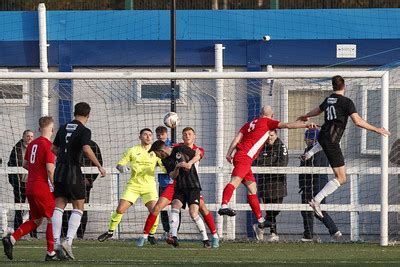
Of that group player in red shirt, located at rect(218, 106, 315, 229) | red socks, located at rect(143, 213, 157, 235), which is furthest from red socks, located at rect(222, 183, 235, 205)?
red socks, located at rect(143, 213, 157, 235)

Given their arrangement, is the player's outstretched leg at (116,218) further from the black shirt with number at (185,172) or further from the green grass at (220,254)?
the black shirt with number at (185,172)

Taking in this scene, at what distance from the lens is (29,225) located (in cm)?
1484

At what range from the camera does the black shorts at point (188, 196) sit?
57.5 feet

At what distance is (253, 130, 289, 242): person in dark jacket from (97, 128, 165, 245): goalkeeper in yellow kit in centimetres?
217

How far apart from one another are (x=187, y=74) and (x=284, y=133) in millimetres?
2739

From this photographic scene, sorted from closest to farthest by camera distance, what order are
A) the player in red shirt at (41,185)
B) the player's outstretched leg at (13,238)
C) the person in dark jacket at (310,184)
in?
the player's outstretched leg at (13,238)
the player in red shirt at (41,185)
the person in dark jacket at (310,184)

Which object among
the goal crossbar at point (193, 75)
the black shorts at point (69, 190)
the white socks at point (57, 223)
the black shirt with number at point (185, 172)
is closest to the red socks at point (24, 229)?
the white socks at point (57, 223)

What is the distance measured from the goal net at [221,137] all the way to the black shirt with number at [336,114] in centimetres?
328

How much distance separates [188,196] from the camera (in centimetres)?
1758

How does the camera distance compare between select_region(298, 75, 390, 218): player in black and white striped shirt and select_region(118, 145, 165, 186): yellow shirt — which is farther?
select_region(118, 145, 165, 186): yellow shirt

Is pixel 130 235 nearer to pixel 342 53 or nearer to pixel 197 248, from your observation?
pixel 197 248

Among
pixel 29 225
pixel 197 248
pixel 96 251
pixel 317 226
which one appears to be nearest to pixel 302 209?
pixel 317 226

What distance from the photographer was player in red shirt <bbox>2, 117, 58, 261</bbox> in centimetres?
1469

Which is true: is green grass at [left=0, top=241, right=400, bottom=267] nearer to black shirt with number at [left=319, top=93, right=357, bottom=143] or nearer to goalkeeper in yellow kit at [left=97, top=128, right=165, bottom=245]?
goalkeeper in yellow kit at [left=97, top=128, right=165, bottom=245]
